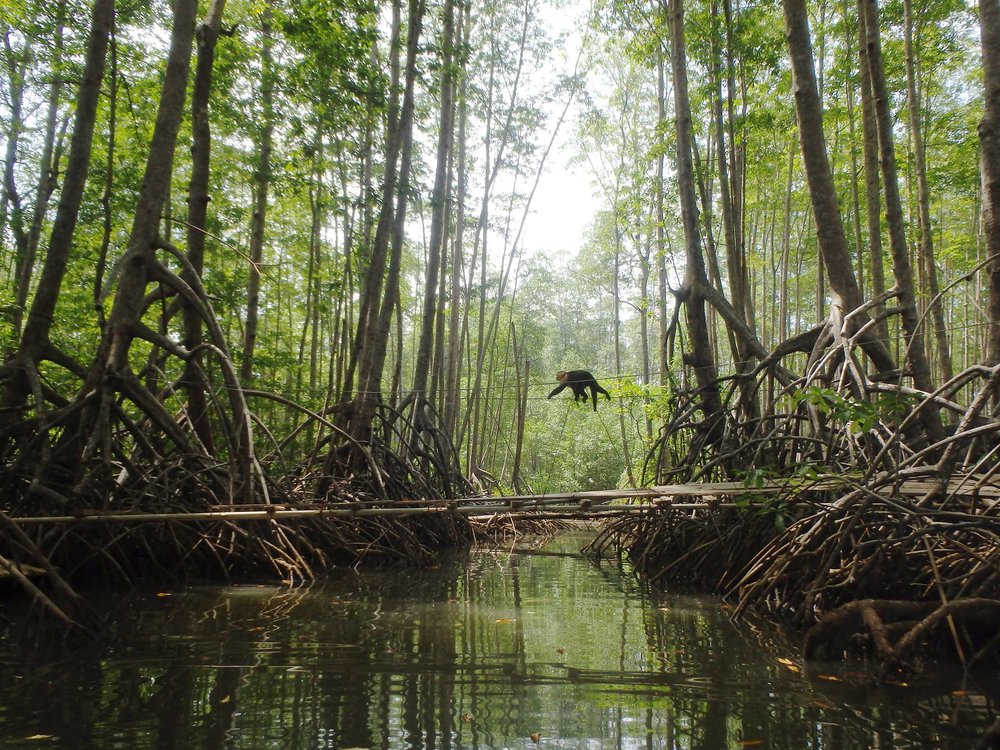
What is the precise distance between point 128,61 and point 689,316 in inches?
308

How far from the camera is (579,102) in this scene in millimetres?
13562

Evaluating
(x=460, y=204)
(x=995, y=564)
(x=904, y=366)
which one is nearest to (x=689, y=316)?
(x=904, y=366)

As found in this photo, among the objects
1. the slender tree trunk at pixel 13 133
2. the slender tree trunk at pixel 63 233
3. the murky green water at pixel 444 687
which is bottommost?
the murky green water at pixel 444 687

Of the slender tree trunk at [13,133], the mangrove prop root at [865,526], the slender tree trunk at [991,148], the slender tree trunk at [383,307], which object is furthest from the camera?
the slender tree trunk at [13,133]

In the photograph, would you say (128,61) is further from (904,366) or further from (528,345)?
(528,345)

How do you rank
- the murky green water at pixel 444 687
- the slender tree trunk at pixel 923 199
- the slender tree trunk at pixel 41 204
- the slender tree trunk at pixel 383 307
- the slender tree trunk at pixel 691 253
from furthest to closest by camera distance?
the slender tree trunk at pixel 41 204
the slender tree trunk at pixel 923 199
the slender tree trunk at pixel 383 307
the slender tree trunk at pixel 691 253
the murky green water at pixel 444 687

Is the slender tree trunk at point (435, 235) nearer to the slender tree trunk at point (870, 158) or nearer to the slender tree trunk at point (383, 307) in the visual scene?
the slender tree trunk at point (383, 307)

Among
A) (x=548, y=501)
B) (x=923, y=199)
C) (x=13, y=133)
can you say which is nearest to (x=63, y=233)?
(x=548, y=501)

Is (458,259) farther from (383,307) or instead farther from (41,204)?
(41,204)

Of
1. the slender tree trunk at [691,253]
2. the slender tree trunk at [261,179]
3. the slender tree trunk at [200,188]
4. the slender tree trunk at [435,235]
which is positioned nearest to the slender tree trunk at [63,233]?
the slender tree trunk at [200,188]

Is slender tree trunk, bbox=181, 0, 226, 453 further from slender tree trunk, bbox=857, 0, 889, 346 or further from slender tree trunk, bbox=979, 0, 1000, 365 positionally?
slender tree trunk, bbox=857, 0, 889, 346

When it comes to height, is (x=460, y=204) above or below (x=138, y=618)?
above

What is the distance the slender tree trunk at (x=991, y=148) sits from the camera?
13.4 feet

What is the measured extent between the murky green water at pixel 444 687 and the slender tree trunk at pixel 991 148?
7.95ft
